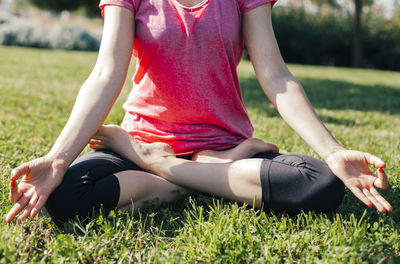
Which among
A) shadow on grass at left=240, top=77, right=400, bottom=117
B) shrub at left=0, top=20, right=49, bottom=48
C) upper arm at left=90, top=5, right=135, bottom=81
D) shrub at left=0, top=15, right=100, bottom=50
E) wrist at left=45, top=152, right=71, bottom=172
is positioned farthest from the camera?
shrub at left=0, top=15, right=100, bottom=50

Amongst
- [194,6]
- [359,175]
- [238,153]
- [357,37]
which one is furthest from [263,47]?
[357,37]

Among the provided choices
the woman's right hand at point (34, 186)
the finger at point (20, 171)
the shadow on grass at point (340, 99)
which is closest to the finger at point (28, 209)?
the woman's right hand at point (34, 186)

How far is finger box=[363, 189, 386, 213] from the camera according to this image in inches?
63.0

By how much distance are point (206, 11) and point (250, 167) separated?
2.69 feet

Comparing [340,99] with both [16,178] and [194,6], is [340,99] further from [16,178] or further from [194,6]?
[16,178]

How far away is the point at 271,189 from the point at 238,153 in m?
0.30

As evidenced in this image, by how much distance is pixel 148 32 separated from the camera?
2.06m

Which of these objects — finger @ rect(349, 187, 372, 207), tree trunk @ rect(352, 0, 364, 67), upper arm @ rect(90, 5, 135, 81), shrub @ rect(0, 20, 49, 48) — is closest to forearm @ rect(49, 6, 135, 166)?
upper arm @ rect(90, 5, 135, 81)

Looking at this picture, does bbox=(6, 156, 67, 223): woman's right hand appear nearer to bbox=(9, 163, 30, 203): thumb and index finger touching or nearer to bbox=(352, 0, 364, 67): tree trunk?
bbox=(9, 163, 30, 203): thumb and index finger touching

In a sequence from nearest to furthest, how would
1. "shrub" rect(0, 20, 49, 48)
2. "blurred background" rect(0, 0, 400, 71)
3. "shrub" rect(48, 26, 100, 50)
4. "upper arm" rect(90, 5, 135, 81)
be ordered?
1. "upper arm" rect(90, 5, 135, 81)
2. "shrub" rect(0, 20, 49, 48)
3. "shrub" rect(48, 26, 100, 50)
4. "blurred background" rect(0, 0, 400, 71)

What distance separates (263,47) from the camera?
210 centimetres

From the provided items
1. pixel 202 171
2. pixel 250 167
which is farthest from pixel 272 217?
pixel 202 171

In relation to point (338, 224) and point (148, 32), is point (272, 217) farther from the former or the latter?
point (148, 32)

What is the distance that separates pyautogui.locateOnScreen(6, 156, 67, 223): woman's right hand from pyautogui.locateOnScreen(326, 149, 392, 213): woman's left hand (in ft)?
3.83
